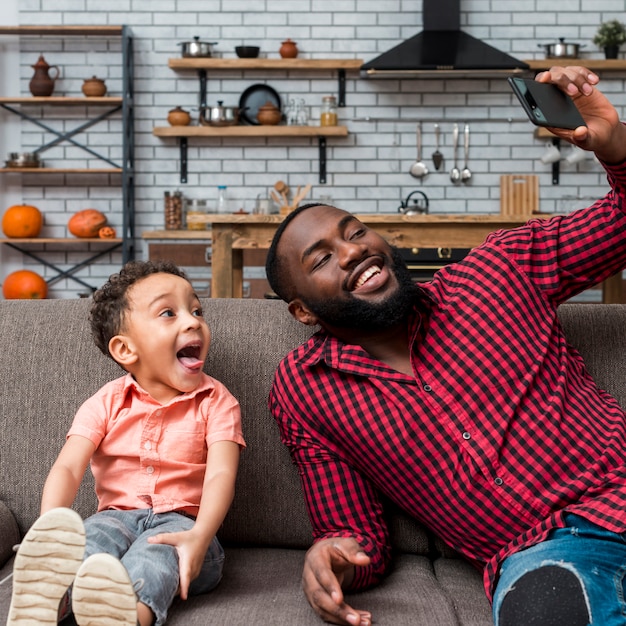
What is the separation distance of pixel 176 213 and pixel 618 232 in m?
4.28

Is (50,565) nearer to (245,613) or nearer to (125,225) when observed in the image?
(245,613)

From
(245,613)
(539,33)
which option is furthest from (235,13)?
(245,613)

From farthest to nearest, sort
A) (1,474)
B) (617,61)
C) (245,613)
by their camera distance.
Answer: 1. (617,61)
2. (1,474)
3. (245,613)

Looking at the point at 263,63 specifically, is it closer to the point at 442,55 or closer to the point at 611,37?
the point at 442,55

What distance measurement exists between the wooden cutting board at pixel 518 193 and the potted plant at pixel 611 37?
920 millimetres

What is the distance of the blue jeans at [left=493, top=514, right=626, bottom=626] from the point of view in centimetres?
111

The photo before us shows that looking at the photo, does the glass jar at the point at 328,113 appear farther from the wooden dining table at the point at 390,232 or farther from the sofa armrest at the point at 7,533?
the sofa armrest at the point at 7,533

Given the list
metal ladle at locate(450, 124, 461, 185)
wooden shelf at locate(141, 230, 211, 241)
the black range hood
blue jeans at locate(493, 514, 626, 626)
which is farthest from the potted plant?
blue jeans at locate(493, 514, 626, 626)

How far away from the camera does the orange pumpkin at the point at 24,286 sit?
5.31 m

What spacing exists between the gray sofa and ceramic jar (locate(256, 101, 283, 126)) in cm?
387

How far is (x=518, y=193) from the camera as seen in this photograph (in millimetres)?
5656

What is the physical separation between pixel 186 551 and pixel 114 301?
0.51 meters

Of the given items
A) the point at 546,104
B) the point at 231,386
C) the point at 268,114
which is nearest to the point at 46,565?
the point at 231,386

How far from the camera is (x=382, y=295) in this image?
1498 millimetres
